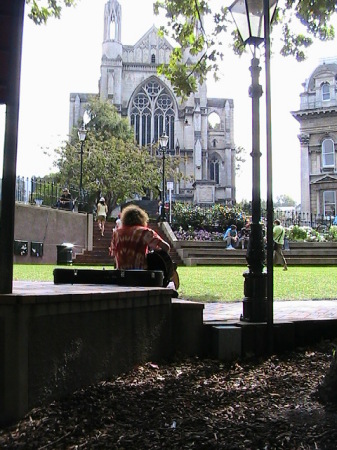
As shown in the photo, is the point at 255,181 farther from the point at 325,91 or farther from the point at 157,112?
the point at 157,112

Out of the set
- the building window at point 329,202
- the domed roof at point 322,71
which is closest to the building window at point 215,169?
the domed roof at point 322,71

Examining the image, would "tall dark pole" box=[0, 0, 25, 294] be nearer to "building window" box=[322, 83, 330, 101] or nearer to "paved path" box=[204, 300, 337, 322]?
"paved path" box=[204, 300, 337, 322]

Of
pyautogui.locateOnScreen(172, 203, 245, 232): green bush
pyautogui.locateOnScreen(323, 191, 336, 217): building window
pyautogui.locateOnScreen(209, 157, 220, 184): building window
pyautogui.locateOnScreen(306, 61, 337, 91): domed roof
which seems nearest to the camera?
pyautogui.locateOnScreen(172, 203, 245, 232): green bush

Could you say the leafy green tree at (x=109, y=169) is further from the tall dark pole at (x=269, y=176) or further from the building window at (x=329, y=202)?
the tall dark pole at (x=269, y=176)

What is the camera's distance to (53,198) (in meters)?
24.2

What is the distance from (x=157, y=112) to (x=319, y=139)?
960 inches

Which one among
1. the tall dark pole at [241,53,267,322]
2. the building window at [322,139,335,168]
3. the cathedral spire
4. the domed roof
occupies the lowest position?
the tall dark pole at [241,53,267,322]

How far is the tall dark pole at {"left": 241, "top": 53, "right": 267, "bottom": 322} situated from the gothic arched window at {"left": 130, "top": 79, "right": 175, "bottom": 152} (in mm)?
59478

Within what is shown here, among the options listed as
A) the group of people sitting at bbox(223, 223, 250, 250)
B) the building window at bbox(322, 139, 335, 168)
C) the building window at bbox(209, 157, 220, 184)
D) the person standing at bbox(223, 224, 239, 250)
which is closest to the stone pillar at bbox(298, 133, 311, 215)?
the building window at bbox(322, 139, 335, 168)

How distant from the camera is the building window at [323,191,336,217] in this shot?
45.8 metres

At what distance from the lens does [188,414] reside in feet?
10.9

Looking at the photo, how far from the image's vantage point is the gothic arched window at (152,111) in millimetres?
64500

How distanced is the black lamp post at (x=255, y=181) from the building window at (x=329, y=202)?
41978mm

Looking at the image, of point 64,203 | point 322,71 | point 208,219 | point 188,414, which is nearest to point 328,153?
point 322,71
